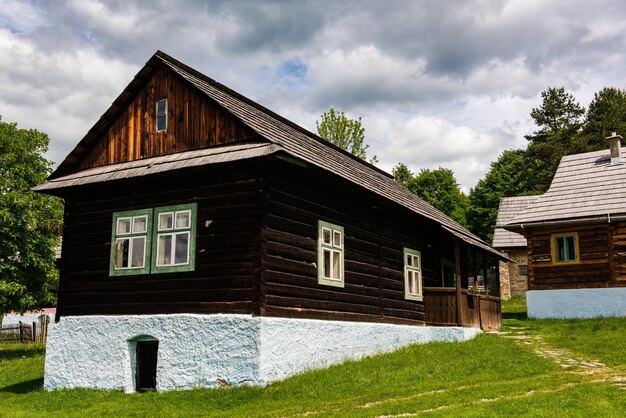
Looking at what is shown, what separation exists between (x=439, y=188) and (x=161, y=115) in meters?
55.3

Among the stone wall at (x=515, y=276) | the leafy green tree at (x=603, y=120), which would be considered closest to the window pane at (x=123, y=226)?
the stone wall at (x=515, y=276)

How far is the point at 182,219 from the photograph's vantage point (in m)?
14.7

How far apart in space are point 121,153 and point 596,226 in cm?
1793

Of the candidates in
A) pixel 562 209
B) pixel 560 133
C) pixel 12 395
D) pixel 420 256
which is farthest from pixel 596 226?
pixel 560 133

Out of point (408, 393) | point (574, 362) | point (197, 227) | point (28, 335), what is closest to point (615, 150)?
point (574, 362)

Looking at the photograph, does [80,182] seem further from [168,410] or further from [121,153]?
[168,410]

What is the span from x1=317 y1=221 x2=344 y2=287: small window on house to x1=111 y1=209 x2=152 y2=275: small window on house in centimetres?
390

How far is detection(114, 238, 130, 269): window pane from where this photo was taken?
15.3 m

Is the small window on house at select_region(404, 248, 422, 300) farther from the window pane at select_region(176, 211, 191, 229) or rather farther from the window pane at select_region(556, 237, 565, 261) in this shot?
the window pane at select_region(556, 237, 565, 261)

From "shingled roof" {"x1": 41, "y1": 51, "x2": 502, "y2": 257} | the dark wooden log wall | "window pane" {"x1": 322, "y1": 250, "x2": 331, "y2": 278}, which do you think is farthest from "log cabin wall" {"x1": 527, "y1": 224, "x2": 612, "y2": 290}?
the dark wooden log wall

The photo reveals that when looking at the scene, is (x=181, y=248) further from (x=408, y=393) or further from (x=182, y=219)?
(x=408, y=393)

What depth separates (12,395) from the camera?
1576cm

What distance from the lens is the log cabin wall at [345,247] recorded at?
46.0 ft

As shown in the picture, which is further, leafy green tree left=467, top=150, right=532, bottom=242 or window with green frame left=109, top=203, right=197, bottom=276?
leafy green tree left=467, top=150, right=532, bottom=242
